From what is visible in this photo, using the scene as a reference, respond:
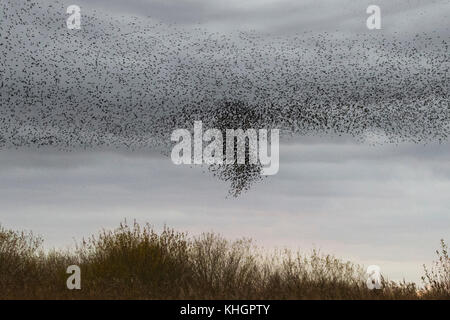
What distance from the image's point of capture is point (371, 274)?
57.3 feet

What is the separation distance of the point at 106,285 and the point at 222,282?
3.10 meters

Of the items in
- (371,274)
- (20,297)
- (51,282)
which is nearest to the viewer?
(20,297)

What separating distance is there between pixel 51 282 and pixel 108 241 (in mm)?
2041
